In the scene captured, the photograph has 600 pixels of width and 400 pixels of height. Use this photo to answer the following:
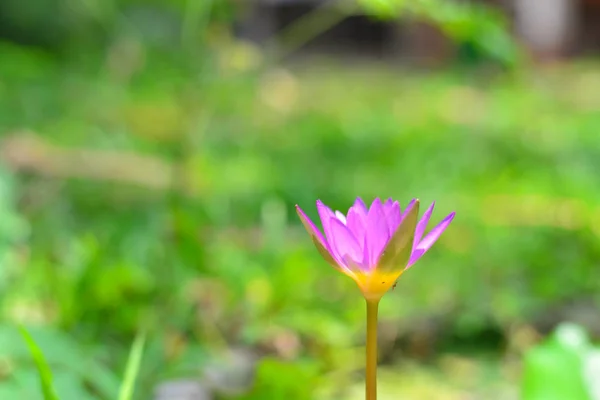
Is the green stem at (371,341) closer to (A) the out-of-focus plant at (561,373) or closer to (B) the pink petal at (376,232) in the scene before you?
(B) the pink petal at (376,232)

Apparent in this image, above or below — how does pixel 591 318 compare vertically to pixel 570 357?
above

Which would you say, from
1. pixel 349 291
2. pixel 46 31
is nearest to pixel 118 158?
pixel 349 291

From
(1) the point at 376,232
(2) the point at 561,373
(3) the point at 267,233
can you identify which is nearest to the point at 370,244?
(1) the point at 376,232

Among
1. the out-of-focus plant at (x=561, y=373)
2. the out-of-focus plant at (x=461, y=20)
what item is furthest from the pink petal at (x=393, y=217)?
the out-of-focus plant at (x=461, y=20)

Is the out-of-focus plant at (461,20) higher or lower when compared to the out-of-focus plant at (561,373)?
higher

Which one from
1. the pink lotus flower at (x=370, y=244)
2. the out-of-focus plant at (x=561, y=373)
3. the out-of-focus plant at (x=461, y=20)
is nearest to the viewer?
the pink lotus flower at (x=370, y=244)

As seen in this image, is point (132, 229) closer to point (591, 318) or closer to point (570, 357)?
point (591, 318)

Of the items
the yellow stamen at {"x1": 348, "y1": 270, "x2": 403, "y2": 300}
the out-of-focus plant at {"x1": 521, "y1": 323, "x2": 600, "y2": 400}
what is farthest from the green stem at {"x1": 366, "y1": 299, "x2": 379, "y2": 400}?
the out-of-focus plant at {"x1": 521, "y1": 323, "x2": 600, "y2": 400}
